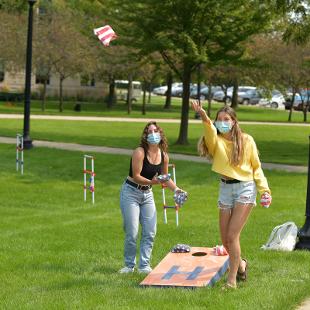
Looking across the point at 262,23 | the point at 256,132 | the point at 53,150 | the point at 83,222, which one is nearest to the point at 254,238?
the point at 83,222

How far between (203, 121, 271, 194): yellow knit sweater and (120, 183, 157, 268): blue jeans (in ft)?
4.25

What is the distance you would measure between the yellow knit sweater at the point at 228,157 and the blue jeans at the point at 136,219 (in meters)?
1.30

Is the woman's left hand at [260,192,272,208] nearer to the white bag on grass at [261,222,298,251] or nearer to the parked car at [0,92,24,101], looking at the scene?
the white bag on grass at [261,222,298,251]

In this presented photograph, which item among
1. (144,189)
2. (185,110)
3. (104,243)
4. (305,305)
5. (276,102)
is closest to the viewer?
(305,305)

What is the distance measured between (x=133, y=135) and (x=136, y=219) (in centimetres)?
2210

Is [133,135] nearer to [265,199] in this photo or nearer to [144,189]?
[144,189]

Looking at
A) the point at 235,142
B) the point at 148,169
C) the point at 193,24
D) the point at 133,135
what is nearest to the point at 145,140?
the point at 148,169

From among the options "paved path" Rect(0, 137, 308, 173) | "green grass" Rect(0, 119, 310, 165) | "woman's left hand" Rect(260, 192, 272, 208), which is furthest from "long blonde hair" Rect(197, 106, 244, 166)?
"green grass" Rect(0, 119, 310, 165)

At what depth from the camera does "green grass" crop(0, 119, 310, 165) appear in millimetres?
24350

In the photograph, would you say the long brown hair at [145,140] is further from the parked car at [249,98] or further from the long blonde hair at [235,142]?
the parked car at [249,98]

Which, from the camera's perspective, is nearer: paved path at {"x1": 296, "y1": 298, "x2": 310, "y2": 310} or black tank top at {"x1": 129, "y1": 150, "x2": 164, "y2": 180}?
paved path at {"x1": 296, "y1": 298, "x2": 310, "y2": 310}

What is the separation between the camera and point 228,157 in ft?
23.3

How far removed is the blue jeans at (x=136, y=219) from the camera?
319 inches

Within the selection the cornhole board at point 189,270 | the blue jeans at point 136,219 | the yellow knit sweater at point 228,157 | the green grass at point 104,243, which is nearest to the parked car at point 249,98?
the green grass at point 104,243
